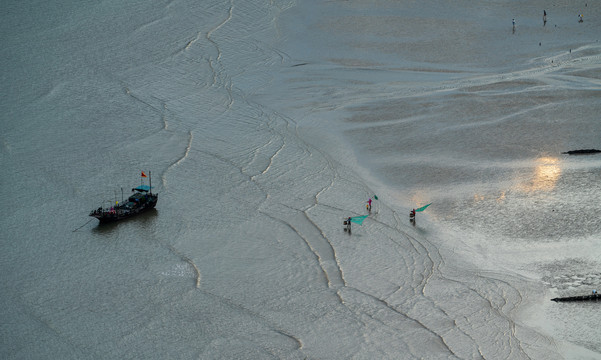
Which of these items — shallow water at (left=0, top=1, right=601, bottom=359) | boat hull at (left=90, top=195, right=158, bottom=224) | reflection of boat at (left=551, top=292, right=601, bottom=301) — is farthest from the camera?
boat hull at (left=90, top=195, right=158, bottom=224)

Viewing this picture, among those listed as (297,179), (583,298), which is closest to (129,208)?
(297,179)

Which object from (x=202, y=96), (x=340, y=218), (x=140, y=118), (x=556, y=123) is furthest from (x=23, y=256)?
(x=556, y=123)

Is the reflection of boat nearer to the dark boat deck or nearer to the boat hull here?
the dark boat deck

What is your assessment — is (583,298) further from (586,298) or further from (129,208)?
(129,208)

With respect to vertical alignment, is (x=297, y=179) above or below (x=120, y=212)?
above

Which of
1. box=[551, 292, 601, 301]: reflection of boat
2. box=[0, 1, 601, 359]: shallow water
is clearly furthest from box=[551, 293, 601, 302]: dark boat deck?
box=[0, 1, 601, 359]: shallow water

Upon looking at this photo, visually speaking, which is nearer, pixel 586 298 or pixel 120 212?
pixel 586 298

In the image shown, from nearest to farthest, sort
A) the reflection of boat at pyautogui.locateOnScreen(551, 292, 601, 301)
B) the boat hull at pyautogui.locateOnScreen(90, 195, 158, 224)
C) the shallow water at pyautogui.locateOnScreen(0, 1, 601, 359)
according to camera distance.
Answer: the shallow water at pyautogui.locateOnScreen(0, 1, 601, 359), the reflection of boat at pyautogui.locateOnScreen(551, 292, 601, 301), the boat hull at pyautogui.locateOnScreen(90, 195, 158, 224)

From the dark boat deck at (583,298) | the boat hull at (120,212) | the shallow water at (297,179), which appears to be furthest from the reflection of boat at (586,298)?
the boat hull at (120,212)

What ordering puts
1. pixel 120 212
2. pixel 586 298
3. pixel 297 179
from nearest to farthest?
pixel 586 298 < pixel 120 212 < pixel 297 179
